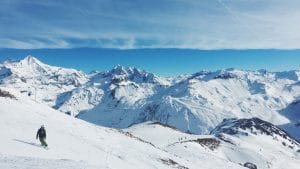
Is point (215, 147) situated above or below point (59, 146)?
below

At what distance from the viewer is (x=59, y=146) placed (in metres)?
39.8

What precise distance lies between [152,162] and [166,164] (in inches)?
105

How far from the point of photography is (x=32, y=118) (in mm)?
47719

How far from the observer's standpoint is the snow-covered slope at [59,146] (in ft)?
103

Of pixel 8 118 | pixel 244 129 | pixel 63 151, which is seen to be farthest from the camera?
pixel 244 129

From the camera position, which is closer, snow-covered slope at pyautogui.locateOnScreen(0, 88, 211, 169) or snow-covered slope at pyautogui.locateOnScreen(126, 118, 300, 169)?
snow-covered slope at pyautogui.locateOnScreen(0, 88, 211, 169)

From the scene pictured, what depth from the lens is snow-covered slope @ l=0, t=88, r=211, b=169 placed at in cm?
3148

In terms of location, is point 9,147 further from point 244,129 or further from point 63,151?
point 244,129

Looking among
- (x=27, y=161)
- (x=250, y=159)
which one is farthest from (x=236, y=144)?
(x=27, y=161)

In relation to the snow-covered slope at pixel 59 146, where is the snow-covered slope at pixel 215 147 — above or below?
below

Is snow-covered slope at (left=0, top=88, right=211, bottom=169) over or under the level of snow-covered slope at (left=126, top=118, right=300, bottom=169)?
over

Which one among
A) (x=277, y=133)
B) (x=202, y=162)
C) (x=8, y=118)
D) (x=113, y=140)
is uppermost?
(x=8, y=118)

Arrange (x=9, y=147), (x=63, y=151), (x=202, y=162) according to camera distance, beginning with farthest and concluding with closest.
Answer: (x=202, y=162), (x=63, y=151), (x=9, y=147)

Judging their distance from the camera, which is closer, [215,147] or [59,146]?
[59,146]
